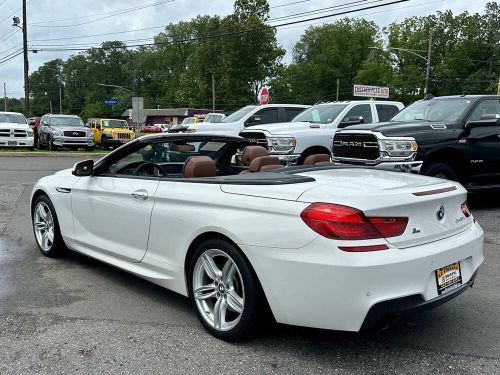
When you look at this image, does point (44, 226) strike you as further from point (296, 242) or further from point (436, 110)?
point (436, 110)

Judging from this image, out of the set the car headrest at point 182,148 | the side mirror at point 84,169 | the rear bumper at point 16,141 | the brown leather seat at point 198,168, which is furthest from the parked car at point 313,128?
the rear bumper at point 16,141

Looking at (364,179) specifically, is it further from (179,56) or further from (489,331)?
(179,56)

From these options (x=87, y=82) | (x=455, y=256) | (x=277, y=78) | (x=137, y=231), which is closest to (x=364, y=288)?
(x=455, y=256)

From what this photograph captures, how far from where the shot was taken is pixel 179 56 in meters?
103

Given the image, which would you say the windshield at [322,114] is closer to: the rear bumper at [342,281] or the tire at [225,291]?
the tire at [225,291]

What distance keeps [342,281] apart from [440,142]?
5.83 m

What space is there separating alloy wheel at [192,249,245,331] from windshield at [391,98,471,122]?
631 cm

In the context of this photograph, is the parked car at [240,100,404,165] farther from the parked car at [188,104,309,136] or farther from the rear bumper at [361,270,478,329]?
the rear bumper at [361,270,478,329]

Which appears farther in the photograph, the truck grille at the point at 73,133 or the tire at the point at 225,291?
the truck grille at the point at 73,133

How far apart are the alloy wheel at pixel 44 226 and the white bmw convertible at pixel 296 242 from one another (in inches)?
52.9

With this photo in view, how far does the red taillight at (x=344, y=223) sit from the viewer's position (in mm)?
3010

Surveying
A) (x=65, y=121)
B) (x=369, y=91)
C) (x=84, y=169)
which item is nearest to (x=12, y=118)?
(x=65, y=121)

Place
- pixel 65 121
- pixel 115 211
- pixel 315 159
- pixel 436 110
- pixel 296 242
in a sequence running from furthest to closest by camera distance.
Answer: pixel 65 121 → pixel 436 110 → pixel 315 159 → pixel 115 211 → pixel 296 242

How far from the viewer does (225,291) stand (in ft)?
11.8
